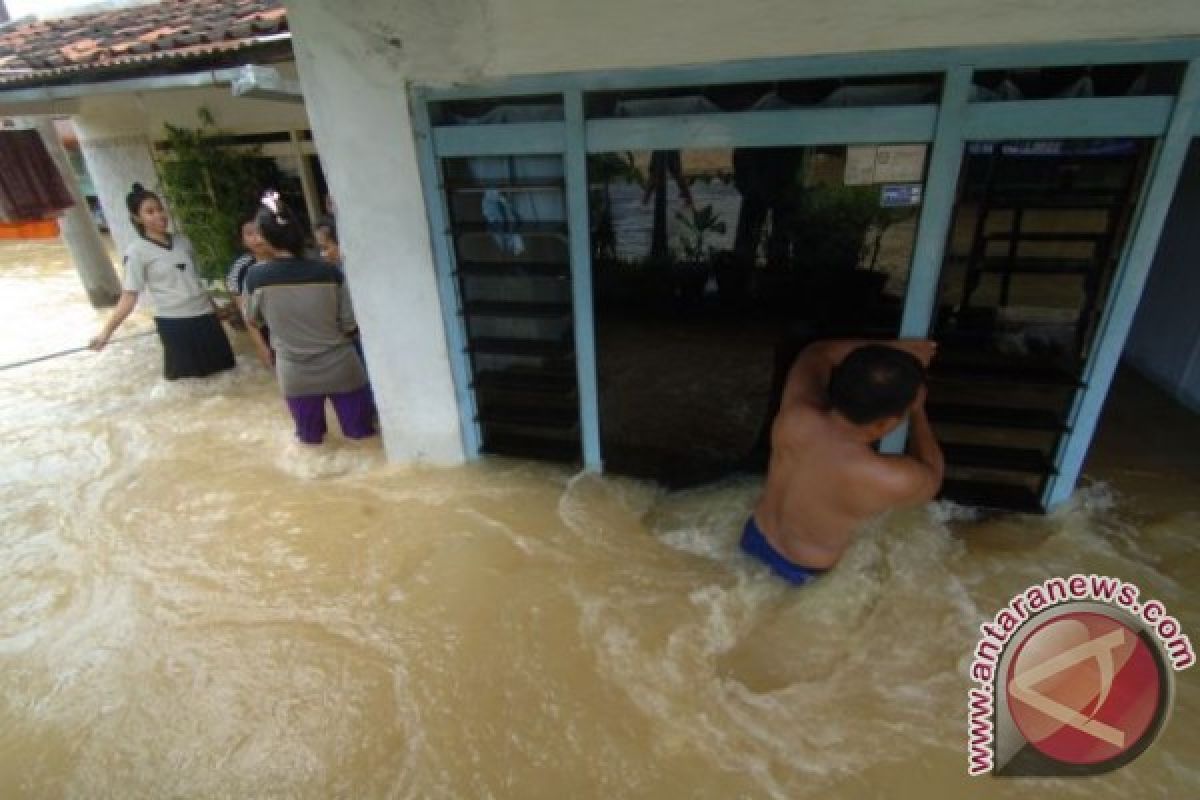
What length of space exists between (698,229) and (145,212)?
4.13 m

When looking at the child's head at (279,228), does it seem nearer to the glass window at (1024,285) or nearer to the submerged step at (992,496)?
the glass window at (1024,285)

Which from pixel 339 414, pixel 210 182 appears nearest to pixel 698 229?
pixel 339 414

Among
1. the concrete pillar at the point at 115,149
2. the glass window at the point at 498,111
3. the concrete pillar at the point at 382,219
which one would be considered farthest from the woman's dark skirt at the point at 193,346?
the glass window at the point at 498,111

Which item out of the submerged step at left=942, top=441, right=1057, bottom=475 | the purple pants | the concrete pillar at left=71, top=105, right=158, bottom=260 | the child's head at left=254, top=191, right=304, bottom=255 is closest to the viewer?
the submerged step at left=942, top=441, right=1057, bottom=475

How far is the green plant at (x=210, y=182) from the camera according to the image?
22.8ft

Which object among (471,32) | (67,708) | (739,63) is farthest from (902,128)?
(67,708)

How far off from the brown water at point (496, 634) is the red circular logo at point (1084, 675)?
0.79 m

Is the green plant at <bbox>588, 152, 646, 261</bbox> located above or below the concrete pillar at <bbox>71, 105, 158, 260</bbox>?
below

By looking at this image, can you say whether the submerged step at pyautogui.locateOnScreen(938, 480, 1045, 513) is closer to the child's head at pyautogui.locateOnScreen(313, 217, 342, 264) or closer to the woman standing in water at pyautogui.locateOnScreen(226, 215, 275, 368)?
the woman standing in water at pyautogui.locateOnScreen(226, 215, 275, 368)

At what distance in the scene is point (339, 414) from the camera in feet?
14.7

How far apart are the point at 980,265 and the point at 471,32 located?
109 inches

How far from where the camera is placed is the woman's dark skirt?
17.9ft

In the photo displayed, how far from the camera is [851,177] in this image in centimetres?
286

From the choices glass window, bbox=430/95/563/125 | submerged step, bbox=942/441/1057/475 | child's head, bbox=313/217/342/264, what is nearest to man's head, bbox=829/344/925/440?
submerged step, bbox=942/441/1057/475
